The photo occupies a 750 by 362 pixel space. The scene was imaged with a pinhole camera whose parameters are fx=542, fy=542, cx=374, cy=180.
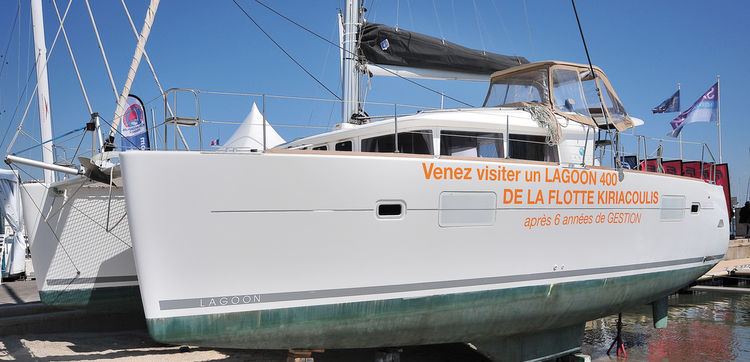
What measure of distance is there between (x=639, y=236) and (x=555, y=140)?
1620mm

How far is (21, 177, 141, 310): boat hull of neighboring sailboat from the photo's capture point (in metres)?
6.76

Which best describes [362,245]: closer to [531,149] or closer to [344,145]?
[344,145]

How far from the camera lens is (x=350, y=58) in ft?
30.6

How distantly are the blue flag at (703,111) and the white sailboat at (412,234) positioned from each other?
12.3 meters

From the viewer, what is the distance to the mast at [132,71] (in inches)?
226

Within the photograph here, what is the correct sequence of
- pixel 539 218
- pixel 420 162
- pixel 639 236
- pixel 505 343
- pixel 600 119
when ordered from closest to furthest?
pixel 420 162 < pixel 539 218 < pixel 505 343 < pixel 639 236 < pixel 600 119

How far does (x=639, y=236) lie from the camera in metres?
6.51

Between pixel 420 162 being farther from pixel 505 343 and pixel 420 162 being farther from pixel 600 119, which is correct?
pixel 600 119

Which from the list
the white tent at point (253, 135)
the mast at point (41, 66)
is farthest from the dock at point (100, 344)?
the mast at point (41, 66)

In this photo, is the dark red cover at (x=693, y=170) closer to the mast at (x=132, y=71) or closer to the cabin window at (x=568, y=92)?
the cabin window at (x=568, y=92)

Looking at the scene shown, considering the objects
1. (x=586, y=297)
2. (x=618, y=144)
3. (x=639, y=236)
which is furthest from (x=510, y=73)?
(x=586, y=297)

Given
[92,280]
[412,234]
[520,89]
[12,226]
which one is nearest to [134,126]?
[92,280]

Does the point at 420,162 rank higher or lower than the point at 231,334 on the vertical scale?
higher

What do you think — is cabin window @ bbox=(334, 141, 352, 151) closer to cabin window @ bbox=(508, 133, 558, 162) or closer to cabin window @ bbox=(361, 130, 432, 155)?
cabin window @ bbox=(361, 130, 432, 155)
